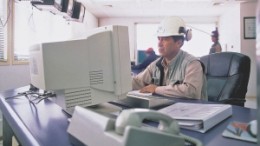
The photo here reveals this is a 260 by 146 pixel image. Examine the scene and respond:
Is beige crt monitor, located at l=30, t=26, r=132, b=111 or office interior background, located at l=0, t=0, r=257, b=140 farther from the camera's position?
office interior background, located at l=0, t=0, r=257, b=140

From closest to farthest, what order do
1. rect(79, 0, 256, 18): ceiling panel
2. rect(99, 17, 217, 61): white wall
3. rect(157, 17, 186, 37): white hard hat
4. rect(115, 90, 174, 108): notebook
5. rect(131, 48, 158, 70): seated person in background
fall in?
rect(115, 90, 174, 108): notebook
rect(157, 17, 186, 37): white hard hat
rect(131, 48, 158, 70): seated person in background
rect(79, 0, 256, 18): ceiling panel
rect(99, 17, 217, 61): white wall

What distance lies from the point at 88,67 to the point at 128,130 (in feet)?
1.81

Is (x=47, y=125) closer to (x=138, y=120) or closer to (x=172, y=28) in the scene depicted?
(x=138, y=120)

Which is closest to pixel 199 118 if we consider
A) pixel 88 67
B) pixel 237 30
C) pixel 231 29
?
pixel 88 67

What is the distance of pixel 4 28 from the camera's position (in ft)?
9.72

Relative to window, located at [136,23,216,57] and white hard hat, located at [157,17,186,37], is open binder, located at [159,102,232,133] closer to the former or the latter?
white hard hat, located at [157,17,186,37]

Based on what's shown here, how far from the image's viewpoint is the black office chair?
67.7 inches

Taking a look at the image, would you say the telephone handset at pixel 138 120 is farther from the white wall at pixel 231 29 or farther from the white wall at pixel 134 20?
the white wall at pixel 134 20

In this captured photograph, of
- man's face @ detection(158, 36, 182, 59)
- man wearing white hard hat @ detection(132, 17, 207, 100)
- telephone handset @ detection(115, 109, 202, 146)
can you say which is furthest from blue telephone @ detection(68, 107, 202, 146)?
man's face @ detection(158, 36, 182, 59)

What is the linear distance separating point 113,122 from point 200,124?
354 millimetres

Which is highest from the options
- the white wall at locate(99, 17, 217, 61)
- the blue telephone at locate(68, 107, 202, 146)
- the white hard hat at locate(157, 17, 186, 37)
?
the white wall at locate(99, 17, 217, 61)

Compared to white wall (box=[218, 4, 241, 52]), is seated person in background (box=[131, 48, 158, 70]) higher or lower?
lower

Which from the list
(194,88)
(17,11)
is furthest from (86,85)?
(17,11)

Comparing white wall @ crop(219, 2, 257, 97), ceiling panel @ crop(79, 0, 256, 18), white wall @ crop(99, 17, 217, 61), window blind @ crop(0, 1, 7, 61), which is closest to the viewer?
window blind @ crop(0, 1, 7, 61)
